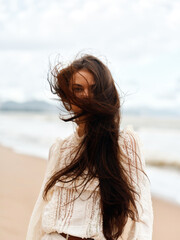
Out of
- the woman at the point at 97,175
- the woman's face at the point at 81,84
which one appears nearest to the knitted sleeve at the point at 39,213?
the woman at the point at 97,175

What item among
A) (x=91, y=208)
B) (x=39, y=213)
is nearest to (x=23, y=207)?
(x=39, y=213)

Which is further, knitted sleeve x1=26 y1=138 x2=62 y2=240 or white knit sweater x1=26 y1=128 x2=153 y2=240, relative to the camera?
knitted sleeve x1=26 y1=138 x2=62 y2=240

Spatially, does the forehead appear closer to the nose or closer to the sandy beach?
the nose

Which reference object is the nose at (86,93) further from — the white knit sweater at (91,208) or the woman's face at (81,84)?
the white knit sweater at (91,208)

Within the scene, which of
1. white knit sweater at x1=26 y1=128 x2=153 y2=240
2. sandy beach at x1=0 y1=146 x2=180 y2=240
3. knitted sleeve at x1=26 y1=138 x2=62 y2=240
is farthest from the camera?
sandy beach at x1=0 y1=146 x2=180 y2=240

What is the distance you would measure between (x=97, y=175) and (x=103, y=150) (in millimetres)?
111

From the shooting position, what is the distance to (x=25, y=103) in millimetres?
54969

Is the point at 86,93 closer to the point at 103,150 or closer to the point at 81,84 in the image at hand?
the point at 81,84

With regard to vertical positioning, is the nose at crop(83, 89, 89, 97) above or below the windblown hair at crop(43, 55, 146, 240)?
above

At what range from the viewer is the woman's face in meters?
1.53

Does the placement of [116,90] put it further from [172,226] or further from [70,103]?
[172,226]

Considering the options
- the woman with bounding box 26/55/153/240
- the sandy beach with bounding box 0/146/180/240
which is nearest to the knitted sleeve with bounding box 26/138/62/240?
the woman with bounding box 26/55/153/240

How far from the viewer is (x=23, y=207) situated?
16.7 feet

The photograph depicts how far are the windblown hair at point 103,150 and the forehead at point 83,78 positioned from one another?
0.02m
